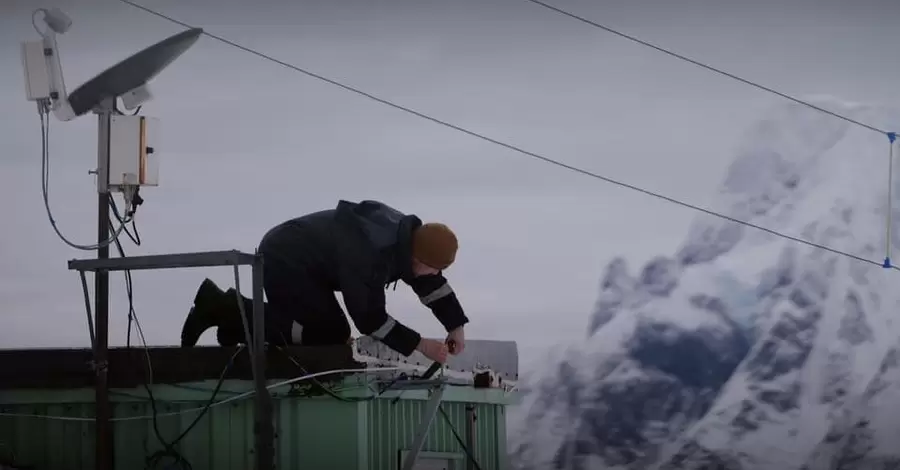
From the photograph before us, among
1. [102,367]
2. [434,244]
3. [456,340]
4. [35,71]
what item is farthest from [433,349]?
[35,71]

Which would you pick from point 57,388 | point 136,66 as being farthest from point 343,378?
point 136,66

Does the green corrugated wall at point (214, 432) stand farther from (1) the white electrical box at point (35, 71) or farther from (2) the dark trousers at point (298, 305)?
(1) the white electrical box at point (35, 71)

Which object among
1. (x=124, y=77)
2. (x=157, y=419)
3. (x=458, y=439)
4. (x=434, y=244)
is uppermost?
(x=124, y=77)

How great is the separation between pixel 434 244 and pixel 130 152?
3.05 feet

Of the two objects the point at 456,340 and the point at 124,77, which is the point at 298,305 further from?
the point at 124,77

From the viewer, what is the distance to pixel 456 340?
3.62 meters

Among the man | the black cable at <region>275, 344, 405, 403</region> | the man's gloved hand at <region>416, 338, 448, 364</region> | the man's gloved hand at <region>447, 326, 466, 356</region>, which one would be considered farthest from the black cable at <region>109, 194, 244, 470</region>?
the man's gloved hand at <region>447, 326, 466, 356</region>

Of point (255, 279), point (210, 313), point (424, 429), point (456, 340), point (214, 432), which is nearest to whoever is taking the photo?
point (255, 279)

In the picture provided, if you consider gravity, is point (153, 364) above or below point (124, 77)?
below

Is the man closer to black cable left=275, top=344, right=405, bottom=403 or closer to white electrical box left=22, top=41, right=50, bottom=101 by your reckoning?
black cable left=275, top=344, right=405, bottom=403

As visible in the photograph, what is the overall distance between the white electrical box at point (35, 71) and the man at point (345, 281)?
774mm

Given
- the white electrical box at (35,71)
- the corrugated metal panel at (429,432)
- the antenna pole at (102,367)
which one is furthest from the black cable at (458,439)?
the white electrical box at (35,71)

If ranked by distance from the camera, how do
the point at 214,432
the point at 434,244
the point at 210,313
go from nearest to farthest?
the point at 214,432 → the point at 434,244 → the point at 210,313

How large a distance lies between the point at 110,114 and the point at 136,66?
17 cm
